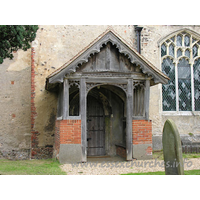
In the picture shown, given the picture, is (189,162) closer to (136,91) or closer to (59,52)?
(136,91)

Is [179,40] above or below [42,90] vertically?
above

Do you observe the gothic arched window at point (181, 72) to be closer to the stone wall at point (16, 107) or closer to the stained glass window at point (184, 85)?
the stained glass window at point (184, 85)

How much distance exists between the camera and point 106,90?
11.7m

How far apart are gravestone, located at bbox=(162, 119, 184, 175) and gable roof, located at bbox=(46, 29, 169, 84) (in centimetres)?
412

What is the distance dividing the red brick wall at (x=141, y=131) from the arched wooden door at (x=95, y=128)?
8.88ft

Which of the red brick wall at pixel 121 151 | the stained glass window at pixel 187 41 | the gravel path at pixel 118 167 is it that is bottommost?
the gravel path at pixel 118 167

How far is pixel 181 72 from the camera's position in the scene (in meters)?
13.5

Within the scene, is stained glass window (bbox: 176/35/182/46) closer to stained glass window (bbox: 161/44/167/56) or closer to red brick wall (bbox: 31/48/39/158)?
stained glass window (bbox: 161/44/167/56)

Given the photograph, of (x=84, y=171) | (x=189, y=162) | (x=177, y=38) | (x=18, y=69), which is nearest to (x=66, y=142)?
(x=84, y=171)

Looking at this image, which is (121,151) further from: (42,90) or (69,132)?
(42,90)

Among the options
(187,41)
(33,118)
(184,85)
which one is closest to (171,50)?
(187,41)

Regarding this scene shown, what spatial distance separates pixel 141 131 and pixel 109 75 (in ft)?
8.06

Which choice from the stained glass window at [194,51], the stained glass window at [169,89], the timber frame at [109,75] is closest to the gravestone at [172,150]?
the timber frame at [109,75]

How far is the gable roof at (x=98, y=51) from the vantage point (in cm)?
907
